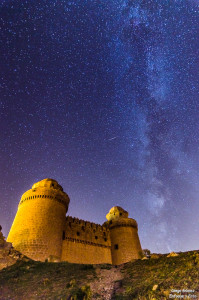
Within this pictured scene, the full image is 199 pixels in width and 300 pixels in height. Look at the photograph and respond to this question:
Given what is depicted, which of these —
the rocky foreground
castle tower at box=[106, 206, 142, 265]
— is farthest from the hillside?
castle tower at box=[106, 206, 142, 265]

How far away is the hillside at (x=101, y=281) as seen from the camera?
27.3 ft

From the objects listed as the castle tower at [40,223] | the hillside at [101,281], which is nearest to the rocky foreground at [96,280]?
the hillside at [101,281]

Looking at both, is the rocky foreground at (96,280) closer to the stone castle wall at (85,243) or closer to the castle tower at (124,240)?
the stone castle wall at (85,243)

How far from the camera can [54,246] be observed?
20.5 m

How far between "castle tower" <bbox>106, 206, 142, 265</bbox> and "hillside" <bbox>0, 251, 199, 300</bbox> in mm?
13511

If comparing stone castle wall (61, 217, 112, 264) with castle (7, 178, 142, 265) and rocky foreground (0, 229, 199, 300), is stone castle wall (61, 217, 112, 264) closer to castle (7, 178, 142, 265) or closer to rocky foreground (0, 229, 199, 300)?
castle (7, 178, 142, 265)

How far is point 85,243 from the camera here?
25812 millimetres

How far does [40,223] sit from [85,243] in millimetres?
7769

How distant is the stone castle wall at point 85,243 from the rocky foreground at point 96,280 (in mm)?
8972

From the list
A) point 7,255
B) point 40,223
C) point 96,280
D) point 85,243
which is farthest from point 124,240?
point 96,280

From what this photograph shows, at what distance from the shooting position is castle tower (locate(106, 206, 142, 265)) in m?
26.6

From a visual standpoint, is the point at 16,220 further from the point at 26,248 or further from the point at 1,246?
the point at 1,246

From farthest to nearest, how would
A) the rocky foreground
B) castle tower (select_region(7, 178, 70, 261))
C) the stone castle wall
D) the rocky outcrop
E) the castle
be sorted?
the stone castle wall < the castle < castle tower (select_region(7, 178, 70, 261)) < the rocky outcrop < the rocky foreground

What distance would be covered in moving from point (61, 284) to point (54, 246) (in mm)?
9988
